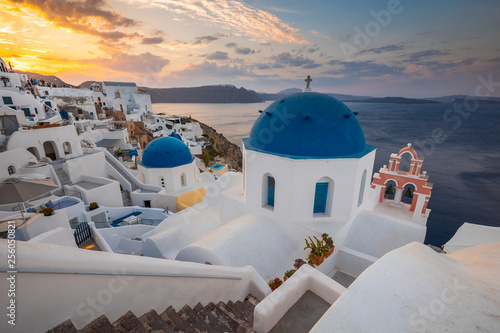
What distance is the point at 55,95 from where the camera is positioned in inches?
1741

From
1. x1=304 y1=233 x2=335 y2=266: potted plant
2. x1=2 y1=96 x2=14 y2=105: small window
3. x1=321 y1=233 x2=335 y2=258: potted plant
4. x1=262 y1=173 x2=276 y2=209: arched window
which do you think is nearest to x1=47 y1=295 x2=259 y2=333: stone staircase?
x1=304 y1=233 x2=335 y2=266: potted plant

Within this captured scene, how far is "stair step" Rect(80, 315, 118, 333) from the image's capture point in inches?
112

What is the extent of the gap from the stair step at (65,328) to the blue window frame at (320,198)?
750 cm

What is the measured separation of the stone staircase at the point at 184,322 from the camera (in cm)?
289

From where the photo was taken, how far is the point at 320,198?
859 centimetres

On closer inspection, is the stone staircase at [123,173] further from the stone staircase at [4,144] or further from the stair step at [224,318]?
the stair step at [224,318]

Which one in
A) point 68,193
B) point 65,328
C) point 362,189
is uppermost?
point 65,328

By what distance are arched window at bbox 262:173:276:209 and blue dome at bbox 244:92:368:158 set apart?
3.98 ft

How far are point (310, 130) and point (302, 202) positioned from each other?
8.66 ft

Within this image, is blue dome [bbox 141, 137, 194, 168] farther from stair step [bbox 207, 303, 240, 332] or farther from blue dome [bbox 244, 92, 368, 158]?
stair step [bbox 207, 303, 240, 332]

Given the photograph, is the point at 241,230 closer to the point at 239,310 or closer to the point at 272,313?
the point at 239,310

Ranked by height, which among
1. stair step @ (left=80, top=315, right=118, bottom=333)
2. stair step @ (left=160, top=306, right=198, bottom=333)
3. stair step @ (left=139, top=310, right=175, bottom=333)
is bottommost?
stair step @ (left=160, top=306, right=198, bottom=333)

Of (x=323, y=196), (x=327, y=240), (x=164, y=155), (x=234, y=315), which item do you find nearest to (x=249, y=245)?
(x=327, y=240)

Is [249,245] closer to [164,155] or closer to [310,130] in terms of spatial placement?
[310,130]
